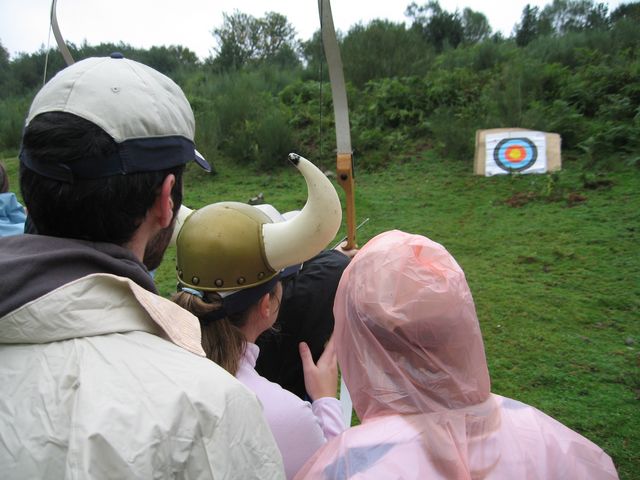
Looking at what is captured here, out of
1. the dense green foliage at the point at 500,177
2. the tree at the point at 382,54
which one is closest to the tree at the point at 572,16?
the dense green foliage at the point at 500,177

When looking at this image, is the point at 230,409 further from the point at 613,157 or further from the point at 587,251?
the point at 613,157

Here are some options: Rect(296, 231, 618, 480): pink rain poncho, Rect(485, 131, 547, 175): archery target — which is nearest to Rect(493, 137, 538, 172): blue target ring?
Rect(485, 131, 547, 175): archery target

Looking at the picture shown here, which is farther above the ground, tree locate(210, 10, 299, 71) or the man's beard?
tree locate(210, 10, 299, 71)

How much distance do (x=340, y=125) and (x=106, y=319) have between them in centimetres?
152

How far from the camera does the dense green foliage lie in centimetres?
304

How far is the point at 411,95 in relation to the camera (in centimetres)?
803

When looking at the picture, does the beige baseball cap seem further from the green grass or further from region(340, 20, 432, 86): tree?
region(340, 20, 432, 86): tree

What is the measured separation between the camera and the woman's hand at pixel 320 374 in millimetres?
1601

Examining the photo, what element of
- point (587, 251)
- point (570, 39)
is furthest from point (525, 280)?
point (570, 39)

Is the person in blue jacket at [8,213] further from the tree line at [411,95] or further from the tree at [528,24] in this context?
the tree at [528,24]

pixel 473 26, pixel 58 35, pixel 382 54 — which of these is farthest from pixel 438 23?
pixel 58 35

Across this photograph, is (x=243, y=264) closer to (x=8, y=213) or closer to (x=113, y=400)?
(x=113, y=400)

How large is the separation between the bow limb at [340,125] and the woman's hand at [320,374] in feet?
1.74

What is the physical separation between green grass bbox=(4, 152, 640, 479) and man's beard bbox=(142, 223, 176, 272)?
1.96 metres
